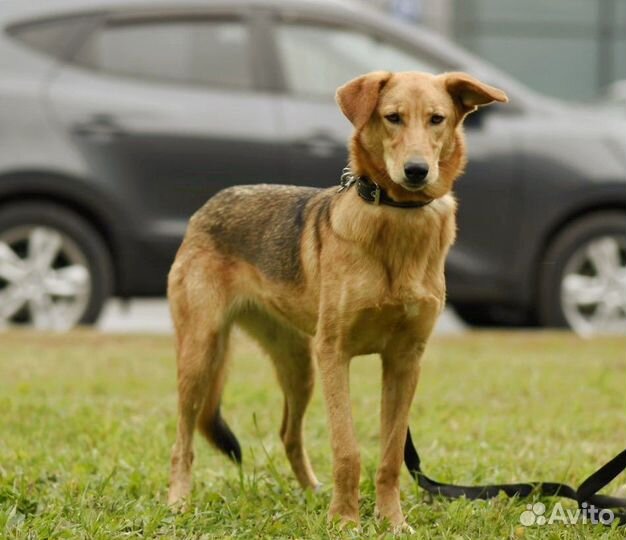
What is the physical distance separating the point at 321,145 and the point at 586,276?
211 cm

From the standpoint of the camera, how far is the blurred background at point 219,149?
29.5 ft

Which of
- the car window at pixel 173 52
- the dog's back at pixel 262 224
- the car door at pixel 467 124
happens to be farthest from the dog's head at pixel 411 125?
the car window at pixel 173 52

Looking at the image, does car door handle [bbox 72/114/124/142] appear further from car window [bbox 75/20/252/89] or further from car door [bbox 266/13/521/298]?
car door [bbox 266/13/521/298]

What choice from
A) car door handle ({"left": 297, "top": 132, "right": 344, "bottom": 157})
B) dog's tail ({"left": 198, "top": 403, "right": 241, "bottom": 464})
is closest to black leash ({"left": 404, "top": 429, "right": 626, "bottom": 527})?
dog's tail ({"left": 198, "top": 403, "right": 241, "bottom": 464})

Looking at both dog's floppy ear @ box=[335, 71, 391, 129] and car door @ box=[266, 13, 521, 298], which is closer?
dog's floppy ear @ box=[335, 71, 391, 129]

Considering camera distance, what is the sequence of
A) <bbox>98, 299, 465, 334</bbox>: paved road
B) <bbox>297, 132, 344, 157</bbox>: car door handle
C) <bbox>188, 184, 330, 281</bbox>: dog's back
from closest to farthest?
1. <bbox>188, 184, 330, 281</bbox>: dog's back
2. <bbox>297, 132, 344, 157</bbox>: car door handle
3. <bbox>98, 299, 465, 334</bbox>: paved road

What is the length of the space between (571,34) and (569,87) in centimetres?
102

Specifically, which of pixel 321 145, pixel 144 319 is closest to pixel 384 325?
pixel 321 145

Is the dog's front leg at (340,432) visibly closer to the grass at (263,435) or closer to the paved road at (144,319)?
the grass at (263,435)

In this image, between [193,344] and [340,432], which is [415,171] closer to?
[340,432]

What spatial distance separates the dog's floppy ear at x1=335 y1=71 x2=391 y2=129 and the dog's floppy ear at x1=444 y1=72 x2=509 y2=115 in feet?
0.72

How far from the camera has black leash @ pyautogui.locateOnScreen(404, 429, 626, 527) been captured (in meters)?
4.51

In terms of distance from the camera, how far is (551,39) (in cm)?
2644

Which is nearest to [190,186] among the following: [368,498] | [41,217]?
[41,217]
